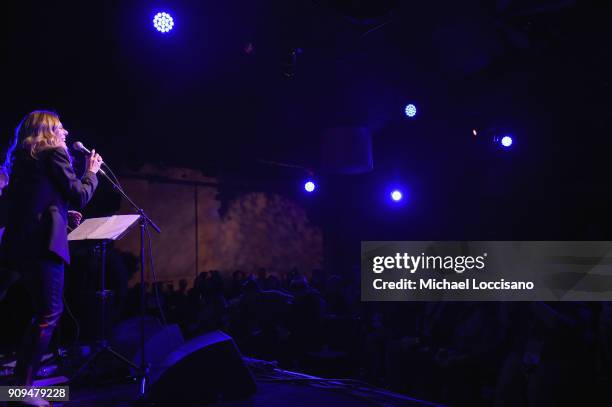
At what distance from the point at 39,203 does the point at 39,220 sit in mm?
86

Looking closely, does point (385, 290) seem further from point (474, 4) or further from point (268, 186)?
point (268, 186)

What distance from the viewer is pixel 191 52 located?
5.59 m

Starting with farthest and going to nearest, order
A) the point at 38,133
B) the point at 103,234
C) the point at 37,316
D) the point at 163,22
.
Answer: the point at 163,22 → the point at 103,234 → the point at 38,133 → the point at 37,316

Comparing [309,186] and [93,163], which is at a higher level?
[309,186]

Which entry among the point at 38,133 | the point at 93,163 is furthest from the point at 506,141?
the point at 38,133

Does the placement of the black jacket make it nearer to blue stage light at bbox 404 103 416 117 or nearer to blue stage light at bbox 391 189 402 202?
blue stage light at bbox 404 103 416 117

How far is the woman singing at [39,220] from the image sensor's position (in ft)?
6.47

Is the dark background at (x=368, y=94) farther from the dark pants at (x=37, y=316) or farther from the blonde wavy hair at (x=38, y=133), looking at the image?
the dark pants at (x=37, y=316)

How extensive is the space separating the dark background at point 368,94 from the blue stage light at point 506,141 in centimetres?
17

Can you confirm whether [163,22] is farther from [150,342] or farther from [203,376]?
[203,376]

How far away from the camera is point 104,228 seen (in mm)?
2691

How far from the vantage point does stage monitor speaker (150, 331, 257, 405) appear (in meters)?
2.25

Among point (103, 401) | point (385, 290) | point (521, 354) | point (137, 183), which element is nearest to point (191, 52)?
point (137, 183)

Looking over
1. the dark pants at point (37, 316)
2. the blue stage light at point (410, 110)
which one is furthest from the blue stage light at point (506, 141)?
the dark pants at point (37, 316)
